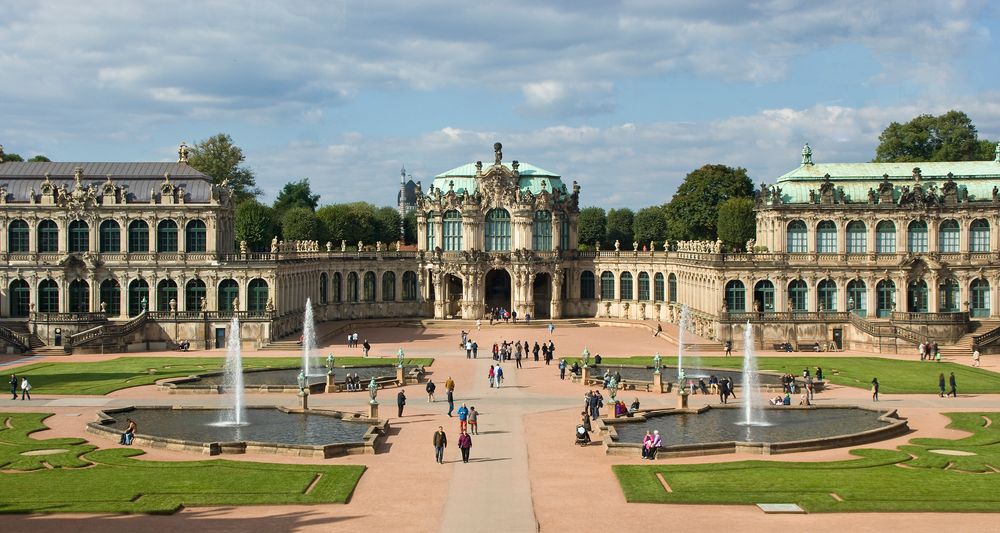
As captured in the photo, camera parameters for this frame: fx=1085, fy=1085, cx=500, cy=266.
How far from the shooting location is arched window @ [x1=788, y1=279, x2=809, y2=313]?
96.3 m

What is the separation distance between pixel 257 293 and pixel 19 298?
66.8ft

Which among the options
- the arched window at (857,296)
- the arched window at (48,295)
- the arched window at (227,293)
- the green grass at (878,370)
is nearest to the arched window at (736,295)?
the arched window at (857,296)

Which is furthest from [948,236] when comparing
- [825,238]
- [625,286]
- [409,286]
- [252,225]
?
[252,225]

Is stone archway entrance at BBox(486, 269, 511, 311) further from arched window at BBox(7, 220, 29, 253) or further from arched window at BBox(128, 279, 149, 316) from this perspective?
arched window at BBox(7, 220, 29, 253)

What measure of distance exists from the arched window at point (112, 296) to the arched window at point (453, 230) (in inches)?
1433

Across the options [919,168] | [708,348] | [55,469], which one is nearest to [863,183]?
[919,168]

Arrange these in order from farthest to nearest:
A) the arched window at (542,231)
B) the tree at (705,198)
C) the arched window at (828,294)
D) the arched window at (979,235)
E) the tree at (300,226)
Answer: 1. the tree at (300,226)
2. the tree at (705,198)
3. the arched window at (542,231)
4. the arched window at (979,235)
5. the arched window at (828,294)

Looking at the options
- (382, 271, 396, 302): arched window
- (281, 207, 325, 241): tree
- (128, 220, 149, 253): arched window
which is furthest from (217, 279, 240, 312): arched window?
(281, 207, 325, 241): tree

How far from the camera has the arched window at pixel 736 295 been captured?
3782 inches

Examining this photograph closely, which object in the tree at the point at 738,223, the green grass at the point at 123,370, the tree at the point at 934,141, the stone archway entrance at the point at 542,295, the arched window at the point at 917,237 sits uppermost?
the tree at the point at 934,141

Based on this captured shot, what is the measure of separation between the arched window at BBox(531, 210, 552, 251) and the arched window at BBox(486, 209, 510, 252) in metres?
2.87

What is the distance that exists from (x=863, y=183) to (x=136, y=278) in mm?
66293

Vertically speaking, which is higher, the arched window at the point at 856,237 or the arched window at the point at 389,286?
the arched window at the point at 856,237

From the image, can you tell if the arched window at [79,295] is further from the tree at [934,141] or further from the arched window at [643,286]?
the tree at [934,141]
